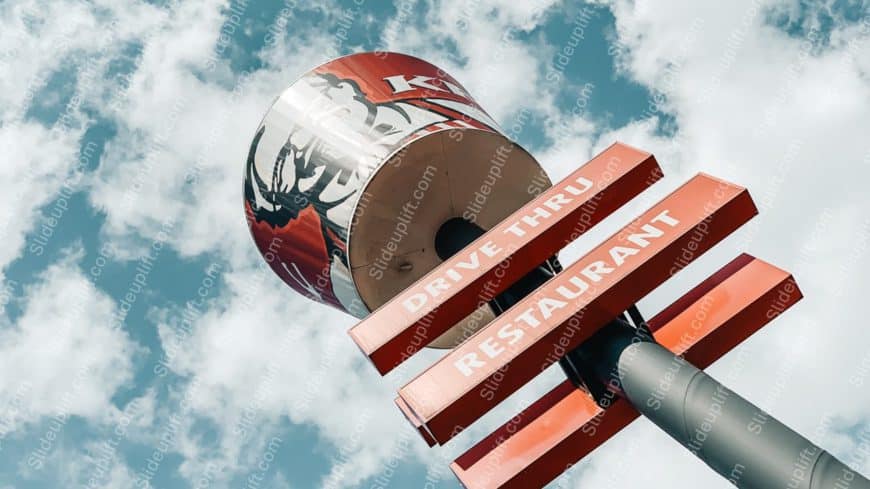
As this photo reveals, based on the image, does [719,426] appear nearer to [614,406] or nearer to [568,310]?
[614,406]

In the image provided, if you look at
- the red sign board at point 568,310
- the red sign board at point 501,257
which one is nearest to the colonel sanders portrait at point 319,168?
the red sign board at point 501,257

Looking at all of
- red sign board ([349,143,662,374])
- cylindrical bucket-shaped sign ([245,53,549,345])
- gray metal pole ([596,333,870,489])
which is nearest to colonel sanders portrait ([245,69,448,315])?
cylindrical bucket-shaped sign ([245,53,549,345])

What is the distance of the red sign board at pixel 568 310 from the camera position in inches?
308

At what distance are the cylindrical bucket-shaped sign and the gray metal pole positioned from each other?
3643mm

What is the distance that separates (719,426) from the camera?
658 cm

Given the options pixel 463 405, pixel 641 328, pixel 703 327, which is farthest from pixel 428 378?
pixel 703 327

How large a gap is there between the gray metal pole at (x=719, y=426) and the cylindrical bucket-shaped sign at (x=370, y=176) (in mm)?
3643

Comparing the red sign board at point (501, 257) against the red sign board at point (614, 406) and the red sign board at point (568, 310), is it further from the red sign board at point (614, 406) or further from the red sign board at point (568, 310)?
the red sign board at point (614, 406)

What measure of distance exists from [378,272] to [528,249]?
8.59 ft

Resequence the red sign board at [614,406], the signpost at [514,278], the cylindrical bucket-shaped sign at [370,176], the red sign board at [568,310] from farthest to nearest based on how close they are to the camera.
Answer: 1. the cylindrical bucket-shaped sign at [370,176]
2. the red sign board at [614,406]
3. the red sign board at [568,310]
4. the signpost at [514,278]

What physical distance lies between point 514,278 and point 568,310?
1187 millimetres

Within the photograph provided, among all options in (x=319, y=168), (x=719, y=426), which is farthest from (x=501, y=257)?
(x=319, y=168)

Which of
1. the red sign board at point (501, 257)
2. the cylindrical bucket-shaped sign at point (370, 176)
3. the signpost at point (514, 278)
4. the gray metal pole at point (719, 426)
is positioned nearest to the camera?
the gray metal pole at point (719, 426)

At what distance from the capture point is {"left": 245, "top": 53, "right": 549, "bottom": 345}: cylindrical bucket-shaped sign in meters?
10.5
